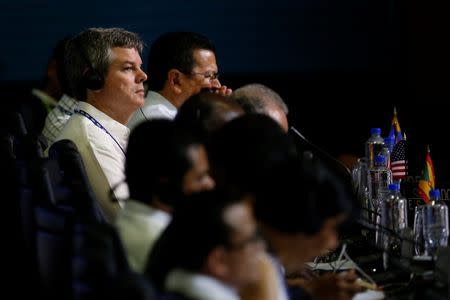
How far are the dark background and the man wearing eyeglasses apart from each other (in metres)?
1.97

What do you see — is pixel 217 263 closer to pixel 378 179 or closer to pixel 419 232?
pixel 419 232

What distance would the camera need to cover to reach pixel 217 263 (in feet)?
5.90

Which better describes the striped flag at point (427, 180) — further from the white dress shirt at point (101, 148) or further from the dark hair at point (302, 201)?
the dark hair at point (302, 201)

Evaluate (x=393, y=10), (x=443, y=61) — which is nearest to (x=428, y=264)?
(x=443, y=61)

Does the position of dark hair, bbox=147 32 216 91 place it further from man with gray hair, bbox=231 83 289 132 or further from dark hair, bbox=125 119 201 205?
dark hair, bbox=125 119 201 205

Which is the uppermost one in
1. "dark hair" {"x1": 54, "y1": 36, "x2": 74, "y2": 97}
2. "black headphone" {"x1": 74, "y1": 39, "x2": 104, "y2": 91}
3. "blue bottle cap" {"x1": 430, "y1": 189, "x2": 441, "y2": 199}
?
"black headphone" {"x1": 74, "y1": 39, "x2": 104, "y2": 91}

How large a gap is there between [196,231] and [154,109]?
7.72 feet

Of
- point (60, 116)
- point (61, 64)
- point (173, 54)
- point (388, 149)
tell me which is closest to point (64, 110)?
point (60, 116)

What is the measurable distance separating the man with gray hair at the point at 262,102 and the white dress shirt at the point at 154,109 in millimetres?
772

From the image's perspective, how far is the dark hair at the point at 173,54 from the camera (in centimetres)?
423

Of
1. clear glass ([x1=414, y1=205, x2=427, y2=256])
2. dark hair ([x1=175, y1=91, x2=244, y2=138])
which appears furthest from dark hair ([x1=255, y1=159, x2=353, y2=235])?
clear glass ([x1=414, y1=205, x2=427, y2=256])

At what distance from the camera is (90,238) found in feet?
6.28

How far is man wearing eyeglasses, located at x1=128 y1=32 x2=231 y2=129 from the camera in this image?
13.8ft

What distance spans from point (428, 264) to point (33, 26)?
4.40 m
